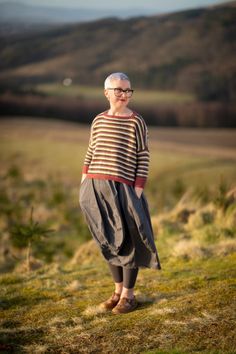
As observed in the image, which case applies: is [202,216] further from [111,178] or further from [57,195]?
[57,195]

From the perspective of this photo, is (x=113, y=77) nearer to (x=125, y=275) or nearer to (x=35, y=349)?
(x=125, y=275)

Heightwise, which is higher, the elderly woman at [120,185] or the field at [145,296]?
the elderly woman at [120,185]

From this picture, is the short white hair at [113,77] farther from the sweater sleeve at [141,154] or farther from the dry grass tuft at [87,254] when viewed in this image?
the dry grass tuft at [87,254]

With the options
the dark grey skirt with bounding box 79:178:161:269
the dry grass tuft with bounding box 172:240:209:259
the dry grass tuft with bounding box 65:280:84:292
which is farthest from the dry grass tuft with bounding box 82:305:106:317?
the dry grass tuft with bounding box 172:240:209:259

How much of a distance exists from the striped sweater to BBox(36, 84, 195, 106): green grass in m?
79.6

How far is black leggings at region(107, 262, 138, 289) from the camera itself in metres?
5.26

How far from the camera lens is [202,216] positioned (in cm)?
933

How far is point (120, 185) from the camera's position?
5.09m

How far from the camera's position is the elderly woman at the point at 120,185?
198 inches

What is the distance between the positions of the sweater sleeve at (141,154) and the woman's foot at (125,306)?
120 centimetres

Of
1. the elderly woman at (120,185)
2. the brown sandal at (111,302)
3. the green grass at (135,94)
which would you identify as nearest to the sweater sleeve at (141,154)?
the elderly woman at (120,185)

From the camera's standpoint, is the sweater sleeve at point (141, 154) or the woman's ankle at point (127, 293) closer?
the sweater sleeve at point (141, 154)

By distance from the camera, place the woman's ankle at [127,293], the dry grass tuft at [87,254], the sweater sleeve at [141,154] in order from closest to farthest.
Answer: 1. the sweater sleeve at [141,154]
2. the woman's ankle at [127,293]
3. the dry grass tuft at [87,254]

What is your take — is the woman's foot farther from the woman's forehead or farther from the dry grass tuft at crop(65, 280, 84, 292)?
A: the woman's forehead
